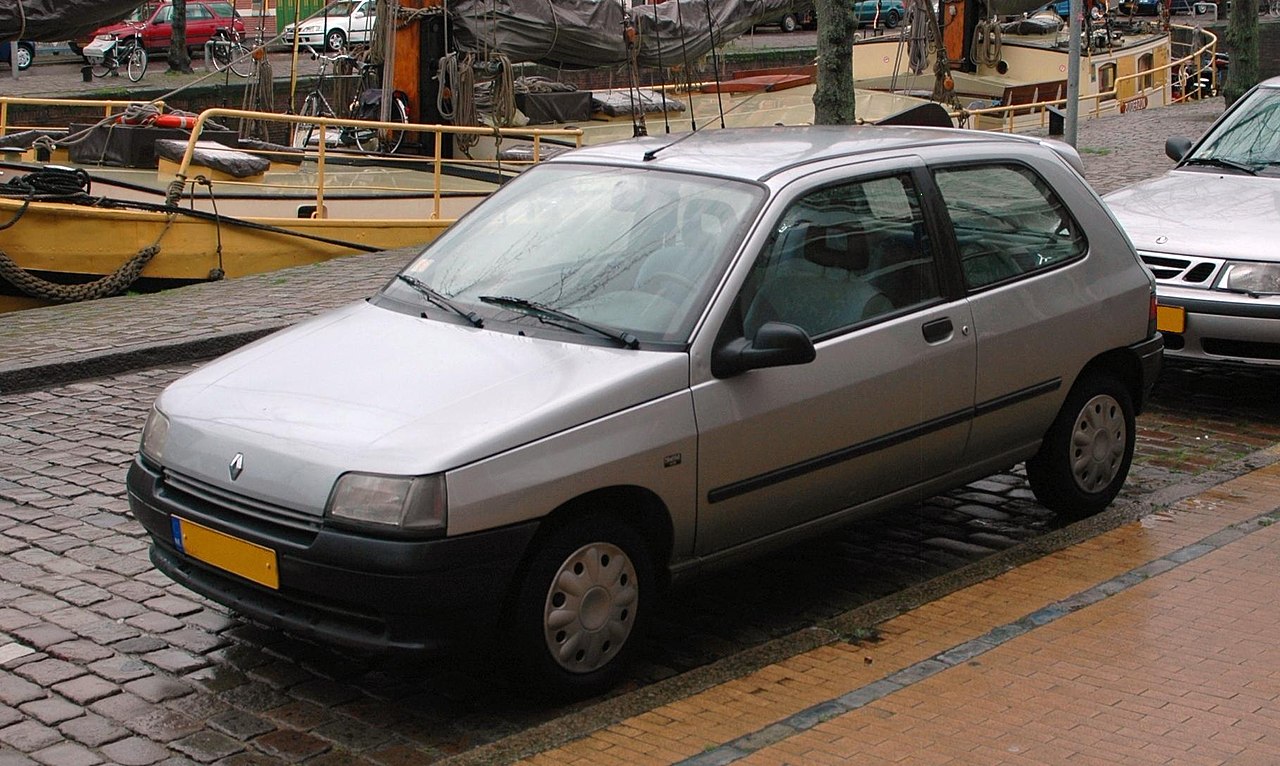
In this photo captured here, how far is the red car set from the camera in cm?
3922

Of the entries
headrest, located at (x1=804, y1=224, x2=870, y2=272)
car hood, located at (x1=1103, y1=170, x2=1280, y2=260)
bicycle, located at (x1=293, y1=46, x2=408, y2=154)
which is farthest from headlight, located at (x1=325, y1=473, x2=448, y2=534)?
bicycle, located at (x1=293, y1=46, x2=408, y2=154)

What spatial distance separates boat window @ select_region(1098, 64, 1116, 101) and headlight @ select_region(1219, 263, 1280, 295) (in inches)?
831

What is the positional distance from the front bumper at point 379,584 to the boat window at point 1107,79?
26.0m

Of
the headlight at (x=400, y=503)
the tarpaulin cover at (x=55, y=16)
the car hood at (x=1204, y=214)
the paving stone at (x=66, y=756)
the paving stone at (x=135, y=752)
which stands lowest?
the paving stone at (x=135, y=752)

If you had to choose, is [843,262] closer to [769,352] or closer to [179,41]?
[769,352]

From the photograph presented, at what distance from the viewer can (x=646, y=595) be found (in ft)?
16.2

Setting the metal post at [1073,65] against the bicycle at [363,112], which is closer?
the metal post at [1073,65]

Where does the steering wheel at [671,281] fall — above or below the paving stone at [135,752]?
above

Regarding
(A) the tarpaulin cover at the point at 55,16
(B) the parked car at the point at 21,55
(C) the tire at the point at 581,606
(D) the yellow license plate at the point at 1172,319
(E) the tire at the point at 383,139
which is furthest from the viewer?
(B) the parked car at the point at 21,55

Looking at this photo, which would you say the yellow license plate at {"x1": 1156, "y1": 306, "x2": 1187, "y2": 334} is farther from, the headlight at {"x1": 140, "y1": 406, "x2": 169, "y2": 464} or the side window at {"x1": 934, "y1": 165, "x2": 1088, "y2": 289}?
the headlight at {"x1": 140, "y1": 406, "x2": 169, "y2": 464}

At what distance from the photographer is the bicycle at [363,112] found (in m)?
16.4

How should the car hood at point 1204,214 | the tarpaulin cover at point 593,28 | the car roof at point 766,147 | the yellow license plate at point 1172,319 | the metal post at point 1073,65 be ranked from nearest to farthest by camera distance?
the car roof at point 766,147
the yellow license plate at point 1172,319
the car hood at point 1204,214
the metal post at point 1073,65
the tarpaulin cover at point 593,28

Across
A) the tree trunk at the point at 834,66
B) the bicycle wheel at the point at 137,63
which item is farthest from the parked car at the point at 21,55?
the tree trunk at the point at 834,66

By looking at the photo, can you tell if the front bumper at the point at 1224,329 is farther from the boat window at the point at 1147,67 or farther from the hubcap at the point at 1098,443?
the boat window at the point at 1147,67
